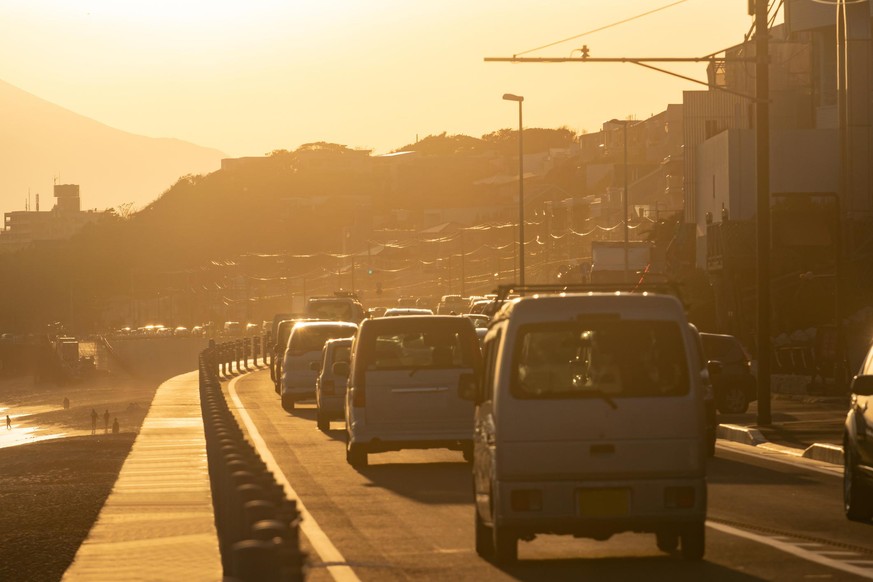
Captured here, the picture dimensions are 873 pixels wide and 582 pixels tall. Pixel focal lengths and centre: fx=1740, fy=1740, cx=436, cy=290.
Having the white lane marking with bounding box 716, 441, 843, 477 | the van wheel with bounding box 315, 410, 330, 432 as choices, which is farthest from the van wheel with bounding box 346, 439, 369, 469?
the van wheel with bounding box 315, 410, 330, 432

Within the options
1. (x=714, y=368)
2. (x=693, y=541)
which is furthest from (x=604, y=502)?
(x=714, y=368)

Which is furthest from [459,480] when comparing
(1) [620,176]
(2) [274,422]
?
(1) [620,176]

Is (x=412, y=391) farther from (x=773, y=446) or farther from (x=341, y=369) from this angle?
(x=773, y=446)

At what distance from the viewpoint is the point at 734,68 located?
74.6m

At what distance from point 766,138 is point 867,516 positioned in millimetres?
14728

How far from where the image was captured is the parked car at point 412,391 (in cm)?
2261

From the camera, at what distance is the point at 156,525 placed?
14.9m

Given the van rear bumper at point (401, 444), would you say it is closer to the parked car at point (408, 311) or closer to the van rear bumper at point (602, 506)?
the van rear bumper at point (602, 506)

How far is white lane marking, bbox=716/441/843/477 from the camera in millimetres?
21984

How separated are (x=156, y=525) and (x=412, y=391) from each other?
26.8ft

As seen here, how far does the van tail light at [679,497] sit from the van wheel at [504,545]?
1.16 metres

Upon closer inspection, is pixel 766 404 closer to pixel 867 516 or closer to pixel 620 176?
pixel 867 516

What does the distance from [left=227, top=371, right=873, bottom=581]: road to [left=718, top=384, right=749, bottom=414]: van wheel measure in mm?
9915

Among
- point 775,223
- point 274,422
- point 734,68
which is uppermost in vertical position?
point 734,68
